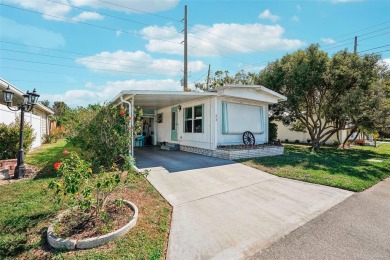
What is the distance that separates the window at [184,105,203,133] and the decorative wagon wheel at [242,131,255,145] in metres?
2.24

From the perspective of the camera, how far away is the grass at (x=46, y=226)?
2791mm

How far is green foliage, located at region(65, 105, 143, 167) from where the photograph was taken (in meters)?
6.35

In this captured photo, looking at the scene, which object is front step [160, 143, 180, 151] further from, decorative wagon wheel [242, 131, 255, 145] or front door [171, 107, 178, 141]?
decorative wagon wheel [242, 131, 255, 145]

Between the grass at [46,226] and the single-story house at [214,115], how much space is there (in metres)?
3.92

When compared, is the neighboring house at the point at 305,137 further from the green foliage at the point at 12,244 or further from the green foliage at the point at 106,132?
the green foliage at the point at 12,244

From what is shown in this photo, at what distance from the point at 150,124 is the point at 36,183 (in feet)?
35.0

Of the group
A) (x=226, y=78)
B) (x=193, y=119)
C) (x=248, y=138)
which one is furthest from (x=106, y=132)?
(x=226, y=78)

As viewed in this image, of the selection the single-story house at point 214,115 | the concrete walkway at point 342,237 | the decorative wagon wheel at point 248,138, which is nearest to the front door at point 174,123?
the single-story house at point 214,115

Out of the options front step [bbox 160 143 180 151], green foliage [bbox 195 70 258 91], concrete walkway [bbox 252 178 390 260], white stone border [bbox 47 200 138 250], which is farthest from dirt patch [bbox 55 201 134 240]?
green foliage [bbox 195 70 258 91]

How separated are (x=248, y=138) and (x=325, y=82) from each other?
588 cm

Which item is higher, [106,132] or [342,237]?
[106,132]

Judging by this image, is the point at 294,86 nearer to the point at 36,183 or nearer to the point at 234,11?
the point at 234,11

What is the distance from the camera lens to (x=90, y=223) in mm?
3328

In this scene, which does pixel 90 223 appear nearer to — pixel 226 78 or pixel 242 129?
pixel 242 129
